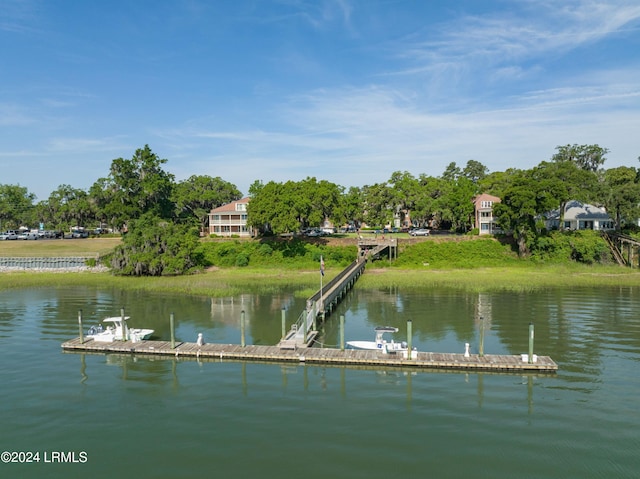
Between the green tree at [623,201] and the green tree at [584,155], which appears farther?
the green tree at [584,155]

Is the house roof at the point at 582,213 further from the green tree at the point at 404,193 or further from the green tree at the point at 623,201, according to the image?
the green tree at the point at 404,193

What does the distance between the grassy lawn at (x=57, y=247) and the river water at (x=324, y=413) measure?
45572 mm

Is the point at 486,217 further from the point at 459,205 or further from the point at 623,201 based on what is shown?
the point at 623,201

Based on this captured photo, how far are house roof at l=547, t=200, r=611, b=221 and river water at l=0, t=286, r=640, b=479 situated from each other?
175 ft

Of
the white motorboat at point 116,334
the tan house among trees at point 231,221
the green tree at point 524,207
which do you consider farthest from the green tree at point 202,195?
the white motorboat at point 116,334

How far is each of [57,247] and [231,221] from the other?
31169 millimetres

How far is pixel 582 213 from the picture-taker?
8419 cm

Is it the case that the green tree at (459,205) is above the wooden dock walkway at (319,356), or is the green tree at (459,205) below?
above

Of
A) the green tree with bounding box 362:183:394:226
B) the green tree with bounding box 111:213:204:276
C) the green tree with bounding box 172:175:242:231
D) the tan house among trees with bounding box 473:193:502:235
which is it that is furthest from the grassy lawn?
the tan house among trees with bounding box 473:193:502:235

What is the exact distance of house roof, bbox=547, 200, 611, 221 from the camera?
82625 mm

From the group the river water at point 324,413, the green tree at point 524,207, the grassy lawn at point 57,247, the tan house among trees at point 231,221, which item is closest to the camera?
the river water at point 324,413

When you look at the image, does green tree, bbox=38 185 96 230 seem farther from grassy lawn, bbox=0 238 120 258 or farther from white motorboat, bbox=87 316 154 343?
white motorboat, bbox=87 316 154 343

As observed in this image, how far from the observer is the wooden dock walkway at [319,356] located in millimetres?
26062

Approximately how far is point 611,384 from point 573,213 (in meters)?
69.2
